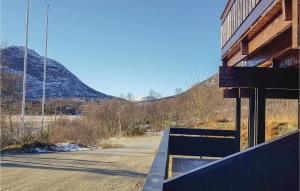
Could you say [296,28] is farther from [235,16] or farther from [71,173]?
[71,173]

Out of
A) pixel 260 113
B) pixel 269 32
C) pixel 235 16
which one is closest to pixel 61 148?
pixel 260 113

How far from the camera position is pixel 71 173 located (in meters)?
13.6

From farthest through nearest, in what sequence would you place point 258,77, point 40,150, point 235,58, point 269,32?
point 40,150
point 235,58
point 258,77
point 269,32

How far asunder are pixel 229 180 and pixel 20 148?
2035 centimetres

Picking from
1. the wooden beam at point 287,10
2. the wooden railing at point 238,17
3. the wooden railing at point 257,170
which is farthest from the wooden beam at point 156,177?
the wooden railing at point 238,17

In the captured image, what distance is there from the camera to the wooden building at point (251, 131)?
239 centimetres

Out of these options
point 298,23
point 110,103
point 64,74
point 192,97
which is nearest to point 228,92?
point 298,23

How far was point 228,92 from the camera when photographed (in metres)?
10.4

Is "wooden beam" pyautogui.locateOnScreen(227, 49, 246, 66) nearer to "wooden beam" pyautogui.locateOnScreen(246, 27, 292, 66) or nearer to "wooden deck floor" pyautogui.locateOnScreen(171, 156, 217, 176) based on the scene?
"wooden beam" pyautogui.locateOnScreen(246, 27, 292, 66)

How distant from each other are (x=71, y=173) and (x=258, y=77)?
859 cm

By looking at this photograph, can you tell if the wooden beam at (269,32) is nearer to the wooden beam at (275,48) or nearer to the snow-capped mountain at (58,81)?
→ the wooden beam at (275,48)

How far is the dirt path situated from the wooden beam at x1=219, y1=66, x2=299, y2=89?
549 cm

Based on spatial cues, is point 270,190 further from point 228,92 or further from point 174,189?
point 228,92

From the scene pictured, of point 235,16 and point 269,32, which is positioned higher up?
point 235,16
